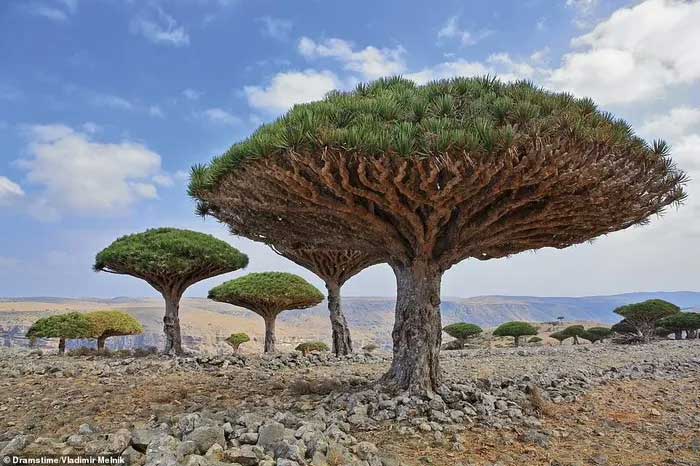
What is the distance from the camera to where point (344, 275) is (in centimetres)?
1666

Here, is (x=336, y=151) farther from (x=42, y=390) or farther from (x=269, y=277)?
(x=269, y=277)

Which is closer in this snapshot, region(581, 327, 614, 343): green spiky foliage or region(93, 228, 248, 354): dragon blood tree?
region(93, 228, 248, 354): dragon blood tree

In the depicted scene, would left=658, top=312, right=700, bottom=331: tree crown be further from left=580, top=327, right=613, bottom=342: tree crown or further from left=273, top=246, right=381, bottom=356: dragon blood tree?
left=273, top=246, right=381, bottom=356: dragon blood tree

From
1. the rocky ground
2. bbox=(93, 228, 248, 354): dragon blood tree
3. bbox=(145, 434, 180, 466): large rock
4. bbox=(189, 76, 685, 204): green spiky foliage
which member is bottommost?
the rocky ground

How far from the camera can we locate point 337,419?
19.9ft

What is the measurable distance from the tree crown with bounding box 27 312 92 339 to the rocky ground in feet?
33.1

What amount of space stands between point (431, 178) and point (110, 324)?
20503mm

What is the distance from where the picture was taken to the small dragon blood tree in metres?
19.7

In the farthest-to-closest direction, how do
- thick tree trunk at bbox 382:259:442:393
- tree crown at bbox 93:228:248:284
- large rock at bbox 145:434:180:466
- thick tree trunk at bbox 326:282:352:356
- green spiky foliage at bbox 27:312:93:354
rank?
green spiky foliage at bbox 27:312:93:354
thick tree trunk at bbox 326:282:352:356
tree crown at bbox 93:228:248:284
thick tree trunk at bbox 382:259:442:393
large rock at bbox 145:434:180:466

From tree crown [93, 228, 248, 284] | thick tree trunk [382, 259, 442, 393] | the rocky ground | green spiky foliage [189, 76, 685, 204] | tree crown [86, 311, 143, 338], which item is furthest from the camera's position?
tree crown [86, 311, 143, 338]

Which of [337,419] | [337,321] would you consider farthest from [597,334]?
[337,419]

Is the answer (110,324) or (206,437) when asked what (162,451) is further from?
(110,324)

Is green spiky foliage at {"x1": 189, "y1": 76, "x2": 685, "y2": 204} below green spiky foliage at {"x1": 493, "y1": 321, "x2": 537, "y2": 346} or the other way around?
the other way around

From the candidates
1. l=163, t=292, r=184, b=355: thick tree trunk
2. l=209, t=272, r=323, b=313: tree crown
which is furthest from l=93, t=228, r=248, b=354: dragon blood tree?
l=209, t=272, r=323, b=313: tree crown
